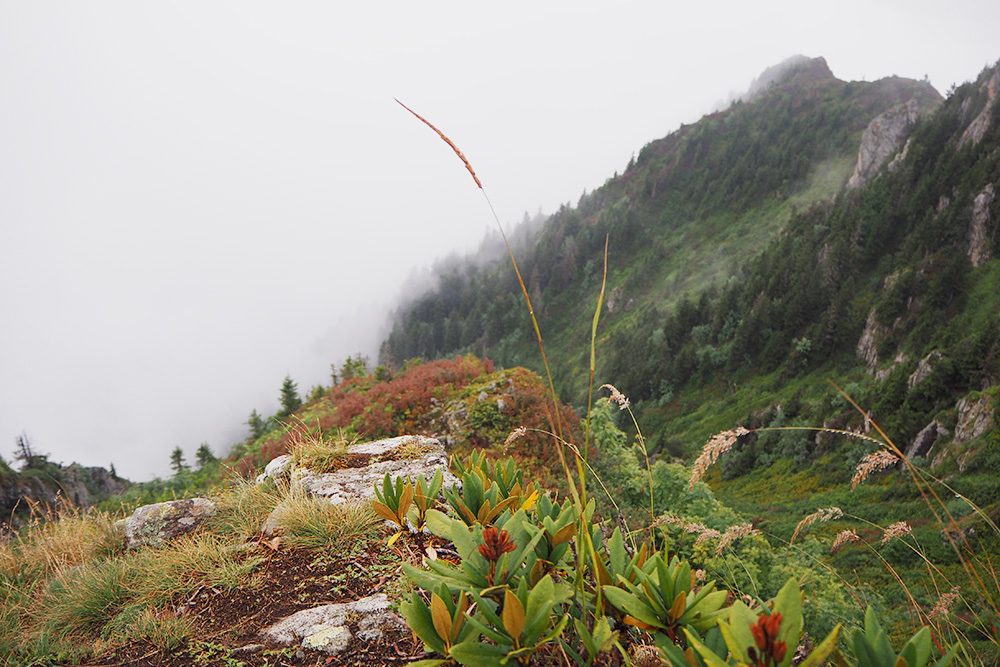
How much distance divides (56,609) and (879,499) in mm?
26484

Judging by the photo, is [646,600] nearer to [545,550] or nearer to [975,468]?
[545,550]

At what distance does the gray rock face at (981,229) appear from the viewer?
32969mm

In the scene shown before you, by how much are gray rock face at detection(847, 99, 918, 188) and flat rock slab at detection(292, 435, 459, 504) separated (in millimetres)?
73324

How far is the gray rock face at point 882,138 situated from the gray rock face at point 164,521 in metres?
75.2

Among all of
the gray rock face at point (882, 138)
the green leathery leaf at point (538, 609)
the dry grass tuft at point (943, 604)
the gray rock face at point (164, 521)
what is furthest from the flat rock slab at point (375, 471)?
the gray rock face at point (882, 138)

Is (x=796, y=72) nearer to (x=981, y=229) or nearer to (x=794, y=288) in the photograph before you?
(x=794, y=288)

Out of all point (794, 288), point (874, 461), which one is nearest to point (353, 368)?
A: point (874, 461)

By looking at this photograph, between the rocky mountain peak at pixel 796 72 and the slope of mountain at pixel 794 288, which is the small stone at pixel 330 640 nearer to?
the slope of mountain at pixel 794 288

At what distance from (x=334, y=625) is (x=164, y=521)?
8.32 ft

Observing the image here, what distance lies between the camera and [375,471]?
466cm

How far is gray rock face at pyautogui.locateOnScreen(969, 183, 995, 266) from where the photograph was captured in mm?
32969

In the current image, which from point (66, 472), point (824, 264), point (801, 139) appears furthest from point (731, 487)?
point (801, 139)

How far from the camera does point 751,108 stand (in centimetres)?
10125

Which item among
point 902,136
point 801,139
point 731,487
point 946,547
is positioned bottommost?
point 731,487
